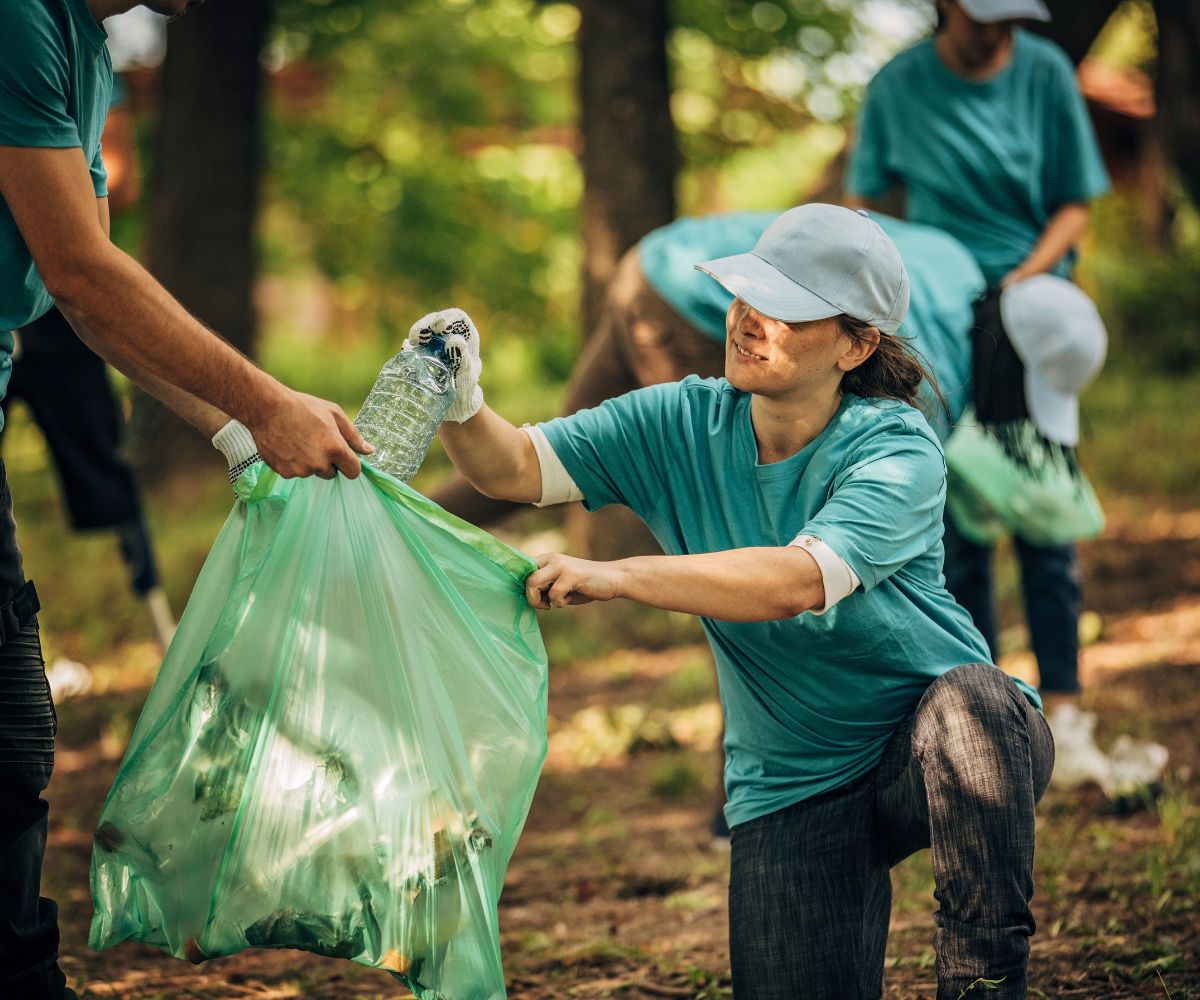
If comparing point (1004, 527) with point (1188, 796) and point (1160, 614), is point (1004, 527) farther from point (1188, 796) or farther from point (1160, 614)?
point (1160, 614)

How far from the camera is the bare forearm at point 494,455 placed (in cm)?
233

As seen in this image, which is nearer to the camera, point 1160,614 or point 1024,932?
point 1024,932

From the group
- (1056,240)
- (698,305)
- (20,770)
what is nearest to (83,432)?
(698,305)

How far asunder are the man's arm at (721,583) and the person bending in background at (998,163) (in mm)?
1854

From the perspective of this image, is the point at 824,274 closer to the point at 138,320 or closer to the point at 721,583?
the point at 721,583

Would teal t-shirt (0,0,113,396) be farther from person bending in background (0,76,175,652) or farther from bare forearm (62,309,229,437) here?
person bending in background (0,76,175,652)

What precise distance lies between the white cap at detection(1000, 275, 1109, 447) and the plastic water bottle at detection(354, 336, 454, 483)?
1632 mm

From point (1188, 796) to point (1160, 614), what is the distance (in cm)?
224

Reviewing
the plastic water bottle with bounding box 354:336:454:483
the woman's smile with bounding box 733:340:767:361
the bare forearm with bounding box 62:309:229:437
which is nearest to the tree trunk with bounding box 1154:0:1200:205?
the woman's smile with bounding box 733:340:767:361

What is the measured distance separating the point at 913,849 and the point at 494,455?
98 cm

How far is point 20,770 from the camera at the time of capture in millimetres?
2045

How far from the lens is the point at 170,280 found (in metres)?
8.43

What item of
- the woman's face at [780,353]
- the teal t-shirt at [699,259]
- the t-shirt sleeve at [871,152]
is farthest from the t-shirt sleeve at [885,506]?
the t-shirt sleeve at [871,152]

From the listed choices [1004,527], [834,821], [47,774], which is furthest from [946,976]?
[1004,527]
